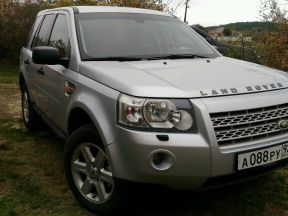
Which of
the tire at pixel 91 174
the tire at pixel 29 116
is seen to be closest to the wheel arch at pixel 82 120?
the tire at pixel 91 174

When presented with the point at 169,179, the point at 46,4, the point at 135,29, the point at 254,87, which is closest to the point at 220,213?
the point at 169,179

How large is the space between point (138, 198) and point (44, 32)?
2806 millimetres

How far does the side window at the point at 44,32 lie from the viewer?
16.4 ft

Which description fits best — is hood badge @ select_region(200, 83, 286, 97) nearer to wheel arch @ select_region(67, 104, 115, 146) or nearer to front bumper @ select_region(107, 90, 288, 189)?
front bumper @ select_region(107, 90, 288, 189)

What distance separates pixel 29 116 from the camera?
591 cm

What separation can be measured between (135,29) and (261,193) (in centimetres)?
202

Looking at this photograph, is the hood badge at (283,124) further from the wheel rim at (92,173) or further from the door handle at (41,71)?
the door handle at (41,71)

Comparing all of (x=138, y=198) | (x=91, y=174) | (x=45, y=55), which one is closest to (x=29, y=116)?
(x=45, y=55)

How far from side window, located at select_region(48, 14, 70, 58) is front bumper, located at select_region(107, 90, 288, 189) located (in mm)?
1517

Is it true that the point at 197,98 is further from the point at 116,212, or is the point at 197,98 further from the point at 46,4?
the point at 46,4

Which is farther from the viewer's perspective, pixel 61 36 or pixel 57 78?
pixel 61 36

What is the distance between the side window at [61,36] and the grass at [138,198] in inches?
50.6

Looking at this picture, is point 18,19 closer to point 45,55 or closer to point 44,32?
point 44,32

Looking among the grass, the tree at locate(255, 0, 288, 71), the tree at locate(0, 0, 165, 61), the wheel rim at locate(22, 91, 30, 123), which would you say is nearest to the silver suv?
the grass
